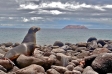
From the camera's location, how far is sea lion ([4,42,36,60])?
12.3 m

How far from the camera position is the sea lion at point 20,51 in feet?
40.4

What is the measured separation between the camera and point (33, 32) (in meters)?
15.2

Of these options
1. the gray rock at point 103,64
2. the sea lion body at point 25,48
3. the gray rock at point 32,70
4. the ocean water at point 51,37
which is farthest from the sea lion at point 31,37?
the ocean water at point 51,37

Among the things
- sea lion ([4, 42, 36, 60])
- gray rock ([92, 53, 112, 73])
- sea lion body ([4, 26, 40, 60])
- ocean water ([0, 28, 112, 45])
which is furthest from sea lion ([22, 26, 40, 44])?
ocean water ([0, 28, 112, 45])

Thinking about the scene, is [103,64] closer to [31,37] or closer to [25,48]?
[25,48]

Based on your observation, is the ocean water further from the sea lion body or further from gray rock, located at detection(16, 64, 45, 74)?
gray rock, located at detection(16, 64, 45, 74)

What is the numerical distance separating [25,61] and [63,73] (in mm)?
1778

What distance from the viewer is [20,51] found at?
12.8m

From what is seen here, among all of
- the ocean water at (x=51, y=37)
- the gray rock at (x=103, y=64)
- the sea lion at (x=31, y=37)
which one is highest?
the sea lion at (x=31, y=37)

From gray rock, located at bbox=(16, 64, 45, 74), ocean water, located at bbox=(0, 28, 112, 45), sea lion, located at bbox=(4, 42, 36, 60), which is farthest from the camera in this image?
ocean water, located at bbox=(0, 28, 112, 45)

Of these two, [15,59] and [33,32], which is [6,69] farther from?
[33,32]

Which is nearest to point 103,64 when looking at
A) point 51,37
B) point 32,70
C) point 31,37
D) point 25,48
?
point 32,70

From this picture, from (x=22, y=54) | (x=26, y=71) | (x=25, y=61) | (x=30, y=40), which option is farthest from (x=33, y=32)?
(x=26, y=71)

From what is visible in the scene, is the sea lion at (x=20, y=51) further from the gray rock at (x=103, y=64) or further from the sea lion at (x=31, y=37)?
the gray rock at (x=103, y=64)
